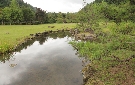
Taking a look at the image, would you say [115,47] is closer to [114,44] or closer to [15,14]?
[114,44]

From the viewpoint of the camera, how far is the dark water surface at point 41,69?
21.0m

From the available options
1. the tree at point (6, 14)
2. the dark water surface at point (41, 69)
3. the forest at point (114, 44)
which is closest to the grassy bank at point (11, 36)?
the dark water surface at point (41, 69)

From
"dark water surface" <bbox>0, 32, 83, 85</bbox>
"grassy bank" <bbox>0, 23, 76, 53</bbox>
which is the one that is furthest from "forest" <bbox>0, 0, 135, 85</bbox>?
"grassy bank" <bbox>0, 23, 76, 53</bbox>

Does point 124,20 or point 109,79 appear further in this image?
point 109,79

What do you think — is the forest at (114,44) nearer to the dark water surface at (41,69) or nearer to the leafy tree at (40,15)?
the dark water surface at (41,69)

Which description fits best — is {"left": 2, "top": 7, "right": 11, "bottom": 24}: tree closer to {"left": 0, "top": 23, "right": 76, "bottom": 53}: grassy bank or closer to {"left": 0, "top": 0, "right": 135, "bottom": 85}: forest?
{"left": 0, "top": 23, "right": 76, "bottom": 53}: grassy bank

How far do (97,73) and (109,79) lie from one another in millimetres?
2467

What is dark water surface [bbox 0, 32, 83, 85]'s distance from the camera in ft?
68.8

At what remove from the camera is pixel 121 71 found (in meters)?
19.2

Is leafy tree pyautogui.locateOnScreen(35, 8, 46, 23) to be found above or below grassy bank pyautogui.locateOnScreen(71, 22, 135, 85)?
above

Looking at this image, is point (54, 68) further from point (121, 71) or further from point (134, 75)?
point (134, 75)

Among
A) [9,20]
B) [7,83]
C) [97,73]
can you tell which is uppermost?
[9,20]

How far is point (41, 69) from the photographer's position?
81.7 ft

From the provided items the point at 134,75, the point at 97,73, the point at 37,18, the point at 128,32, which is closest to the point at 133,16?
the point at 128,32
